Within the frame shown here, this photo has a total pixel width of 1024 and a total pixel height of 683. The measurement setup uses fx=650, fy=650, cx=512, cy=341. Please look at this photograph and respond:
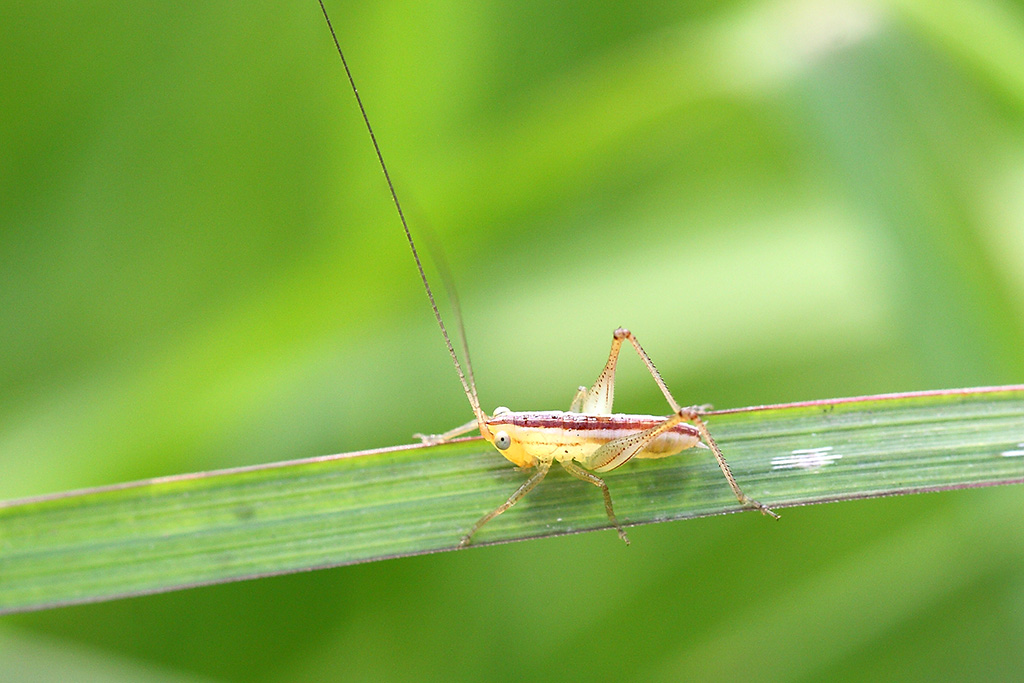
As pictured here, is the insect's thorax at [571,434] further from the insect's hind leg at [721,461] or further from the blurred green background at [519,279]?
the blurred green background at [519,279]

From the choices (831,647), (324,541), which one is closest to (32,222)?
(324,541)

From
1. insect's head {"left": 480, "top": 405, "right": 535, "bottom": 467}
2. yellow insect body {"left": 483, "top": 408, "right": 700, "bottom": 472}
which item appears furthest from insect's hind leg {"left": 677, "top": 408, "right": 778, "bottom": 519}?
insect's head {"left": 480, "top": 405, "right": 535, "bottom": 467}

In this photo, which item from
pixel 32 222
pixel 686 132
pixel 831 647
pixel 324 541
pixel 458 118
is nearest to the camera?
pixel 324 541

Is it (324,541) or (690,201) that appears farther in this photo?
(690,201)

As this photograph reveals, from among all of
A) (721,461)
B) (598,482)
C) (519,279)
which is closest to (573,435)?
(598,482)

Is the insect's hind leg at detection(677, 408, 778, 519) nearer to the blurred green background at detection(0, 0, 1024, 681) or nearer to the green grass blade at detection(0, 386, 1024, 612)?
the green grass blade at detection(0, 386, 1024, 612)

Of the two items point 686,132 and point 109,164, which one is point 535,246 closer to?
point 686,132
